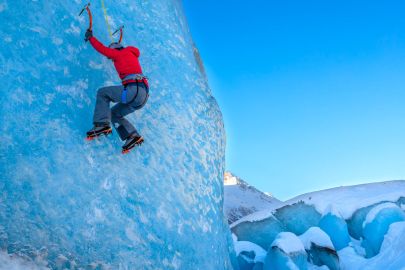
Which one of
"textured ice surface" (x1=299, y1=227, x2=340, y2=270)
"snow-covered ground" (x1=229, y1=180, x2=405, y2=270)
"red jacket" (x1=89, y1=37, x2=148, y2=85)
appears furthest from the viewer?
"textured ice surface" (x1=299, y1=227, x2=340, y2=270)

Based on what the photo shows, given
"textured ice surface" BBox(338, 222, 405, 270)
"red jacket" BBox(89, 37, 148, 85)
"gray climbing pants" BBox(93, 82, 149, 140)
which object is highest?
"red jacket" BBox(89, 37, 148, 85)

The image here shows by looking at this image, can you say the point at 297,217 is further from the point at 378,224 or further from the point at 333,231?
the point at 378,224

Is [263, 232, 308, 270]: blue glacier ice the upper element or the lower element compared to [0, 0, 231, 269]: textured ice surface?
lower

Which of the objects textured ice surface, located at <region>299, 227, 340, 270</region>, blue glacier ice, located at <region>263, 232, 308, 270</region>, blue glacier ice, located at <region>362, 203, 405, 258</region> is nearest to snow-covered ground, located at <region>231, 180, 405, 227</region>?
blue glacier ice, located at <region>362, 203, 405, 258</region>

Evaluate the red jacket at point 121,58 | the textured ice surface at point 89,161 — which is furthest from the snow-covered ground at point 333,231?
the red jacket at point 121,58

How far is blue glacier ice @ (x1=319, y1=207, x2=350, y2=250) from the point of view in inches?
351

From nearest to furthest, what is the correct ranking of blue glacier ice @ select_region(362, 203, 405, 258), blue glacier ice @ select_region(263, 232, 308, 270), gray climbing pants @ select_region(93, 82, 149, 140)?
gray climbing pants @ select_region(93, 82, 149, 140) < blue glacier ice @ select_region(263, 232, 308, 270) < blue glacier ice @ select_region(362, 203, 405, 258)

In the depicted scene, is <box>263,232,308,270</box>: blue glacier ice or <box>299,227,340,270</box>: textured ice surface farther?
<box>299,227,340,270</box>: textured ice surface

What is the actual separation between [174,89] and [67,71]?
1.77 metres

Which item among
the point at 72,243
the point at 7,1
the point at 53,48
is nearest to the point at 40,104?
the point at 53,48

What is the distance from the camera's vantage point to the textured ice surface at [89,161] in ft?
13.1

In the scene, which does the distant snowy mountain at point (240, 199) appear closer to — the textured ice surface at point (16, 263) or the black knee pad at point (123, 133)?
the black knee pad at point (123, 133)

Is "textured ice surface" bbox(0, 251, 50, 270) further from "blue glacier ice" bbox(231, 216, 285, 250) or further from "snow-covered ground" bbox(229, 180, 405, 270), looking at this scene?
"blue glacier ice" bbox(231, 216, 285, 250)

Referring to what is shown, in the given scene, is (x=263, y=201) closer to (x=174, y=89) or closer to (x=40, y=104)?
(x=174, y=89)
